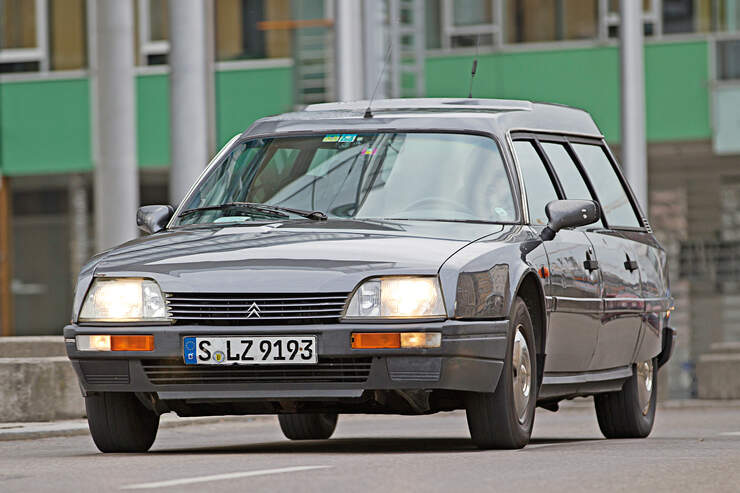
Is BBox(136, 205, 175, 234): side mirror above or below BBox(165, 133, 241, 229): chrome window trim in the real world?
below

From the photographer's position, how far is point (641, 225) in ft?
40.8

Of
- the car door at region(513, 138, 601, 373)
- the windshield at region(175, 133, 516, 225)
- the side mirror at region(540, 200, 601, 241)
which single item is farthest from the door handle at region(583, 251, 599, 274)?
the windshield at region(175, 133, 516, 225)

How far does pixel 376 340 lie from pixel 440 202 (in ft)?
4.37

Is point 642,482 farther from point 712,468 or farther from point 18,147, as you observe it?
point 18,147

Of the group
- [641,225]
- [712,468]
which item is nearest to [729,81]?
[641,225]

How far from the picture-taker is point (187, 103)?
19.2 m

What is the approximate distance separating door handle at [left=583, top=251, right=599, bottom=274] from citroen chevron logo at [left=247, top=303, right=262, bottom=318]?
2497mm

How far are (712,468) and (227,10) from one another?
24108mm

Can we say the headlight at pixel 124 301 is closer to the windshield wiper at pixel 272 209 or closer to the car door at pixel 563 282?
the windshield wiper at pixel 272 209

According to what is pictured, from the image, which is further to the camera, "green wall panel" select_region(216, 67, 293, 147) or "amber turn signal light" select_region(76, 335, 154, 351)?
"green wall panel" select_region(216, 67, 293, 147)

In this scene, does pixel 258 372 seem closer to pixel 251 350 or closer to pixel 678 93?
pixel 251 350

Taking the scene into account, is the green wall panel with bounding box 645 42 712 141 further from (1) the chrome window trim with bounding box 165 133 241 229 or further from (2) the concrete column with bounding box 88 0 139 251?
(1) the chrome window trim with bounding box 165 133 241 229

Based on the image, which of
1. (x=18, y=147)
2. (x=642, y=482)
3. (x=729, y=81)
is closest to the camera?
(x=642, y=482)

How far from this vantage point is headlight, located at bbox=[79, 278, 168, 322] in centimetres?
887
